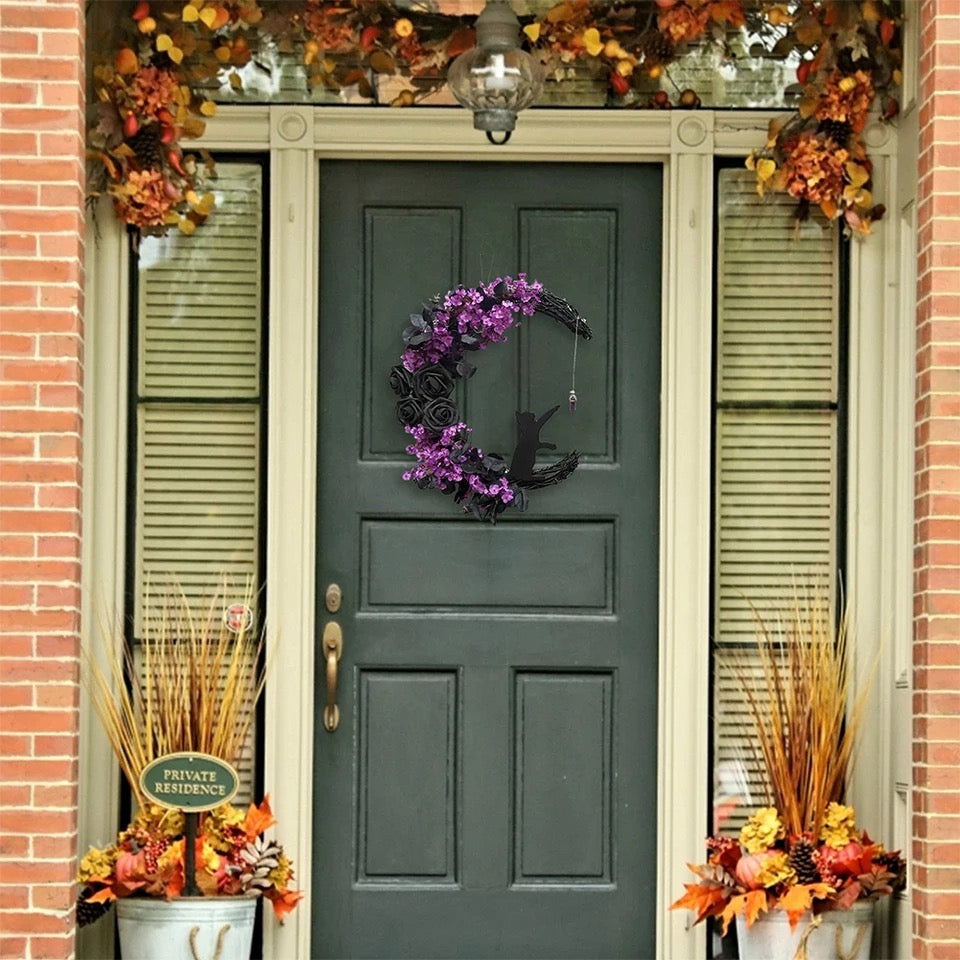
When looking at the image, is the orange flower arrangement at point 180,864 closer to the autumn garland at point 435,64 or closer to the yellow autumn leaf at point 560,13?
the autumn garland at point 435,64

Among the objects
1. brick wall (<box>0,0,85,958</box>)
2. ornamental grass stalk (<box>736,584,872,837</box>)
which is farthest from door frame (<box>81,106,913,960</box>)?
brick wall (<box>0,0,85,958</box>)

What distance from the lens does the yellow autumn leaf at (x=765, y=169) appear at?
18.7 ft

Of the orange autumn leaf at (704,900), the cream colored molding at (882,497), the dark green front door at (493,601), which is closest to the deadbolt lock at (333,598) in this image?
the dark green front door at (493,601)

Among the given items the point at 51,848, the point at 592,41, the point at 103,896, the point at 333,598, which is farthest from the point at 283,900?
the point at 592,41

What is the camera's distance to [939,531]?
5016mm

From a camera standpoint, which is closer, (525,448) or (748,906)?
(748,906)

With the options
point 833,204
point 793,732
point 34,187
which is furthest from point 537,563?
point 34,187

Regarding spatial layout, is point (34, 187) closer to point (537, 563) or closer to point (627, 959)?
point (537, 563)

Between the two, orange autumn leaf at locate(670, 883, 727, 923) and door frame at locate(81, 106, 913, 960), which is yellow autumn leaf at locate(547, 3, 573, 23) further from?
orange autumn leaf at locate(670, 883, 727, 923)

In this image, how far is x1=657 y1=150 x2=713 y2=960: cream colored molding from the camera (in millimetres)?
5699

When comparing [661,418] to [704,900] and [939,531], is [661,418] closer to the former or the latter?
[939,531]

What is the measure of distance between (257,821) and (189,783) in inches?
10.5

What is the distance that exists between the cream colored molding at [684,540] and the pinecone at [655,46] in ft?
0.99

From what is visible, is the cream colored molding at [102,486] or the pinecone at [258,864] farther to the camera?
the cream colored molding at [102,486]
